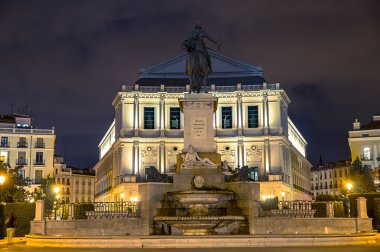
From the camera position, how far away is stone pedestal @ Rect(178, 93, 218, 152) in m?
24.5

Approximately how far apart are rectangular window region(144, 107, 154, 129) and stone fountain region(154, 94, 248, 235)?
56.8 metres

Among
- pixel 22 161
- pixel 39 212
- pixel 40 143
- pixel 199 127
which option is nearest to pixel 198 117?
pixel 199 127

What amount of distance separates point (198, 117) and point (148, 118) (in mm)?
57243

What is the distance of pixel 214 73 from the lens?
87.1m

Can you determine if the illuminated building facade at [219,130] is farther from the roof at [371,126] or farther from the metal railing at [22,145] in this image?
the metal railing at [22,145]

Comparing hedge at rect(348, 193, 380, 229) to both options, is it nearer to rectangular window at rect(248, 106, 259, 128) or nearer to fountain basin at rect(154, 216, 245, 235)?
fountain basin at rect(154, 216, 245, 235)

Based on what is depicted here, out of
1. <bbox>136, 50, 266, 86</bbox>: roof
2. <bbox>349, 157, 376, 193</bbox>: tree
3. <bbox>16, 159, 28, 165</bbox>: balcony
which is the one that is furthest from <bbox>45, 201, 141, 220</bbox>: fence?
<bbox>16, 159, 28, 165</bbox>: balcony

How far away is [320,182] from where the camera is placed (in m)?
133

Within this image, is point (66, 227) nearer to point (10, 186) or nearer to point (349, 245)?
point (349, 245)

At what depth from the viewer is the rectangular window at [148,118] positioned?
3211 inches

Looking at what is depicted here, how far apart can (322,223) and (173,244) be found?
6484mm

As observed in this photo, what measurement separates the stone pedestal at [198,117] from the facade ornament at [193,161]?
2.76ft

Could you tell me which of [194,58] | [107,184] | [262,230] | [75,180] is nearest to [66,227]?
[262,230]

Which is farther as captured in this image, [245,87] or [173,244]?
[245,87]
